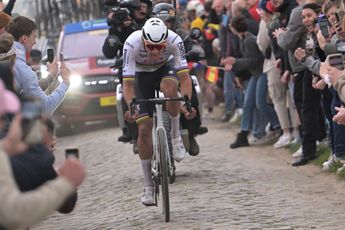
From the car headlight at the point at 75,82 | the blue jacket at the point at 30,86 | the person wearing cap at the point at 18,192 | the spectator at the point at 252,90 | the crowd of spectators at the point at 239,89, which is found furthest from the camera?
the car headlight at the point at 75,82

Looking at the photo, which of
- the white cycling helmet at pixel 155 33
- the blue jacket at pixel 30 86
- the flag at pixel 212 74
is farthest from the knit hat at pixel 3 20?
the flag at pixel 212 74

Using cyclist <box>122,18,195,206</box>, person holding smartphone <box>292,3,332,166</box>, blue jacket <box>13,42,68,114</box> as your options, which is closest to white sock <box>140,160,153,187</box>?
cyclist <box>122,18,195,206</box>

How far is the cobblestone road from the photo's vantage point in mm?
10047

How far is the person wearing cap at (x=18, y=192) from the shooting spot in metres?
4.84

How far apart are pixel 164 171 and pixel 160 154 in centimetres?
25

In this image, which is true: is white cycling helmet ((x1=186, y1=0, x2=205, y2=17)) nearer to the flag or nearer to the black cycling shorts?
the flag

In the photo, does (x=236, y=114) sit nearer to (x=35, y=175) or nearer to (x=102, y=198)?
(x=102, y=198)

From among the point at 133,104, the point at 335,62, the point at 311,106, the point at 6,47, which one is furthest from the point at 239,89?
the point at 335,62

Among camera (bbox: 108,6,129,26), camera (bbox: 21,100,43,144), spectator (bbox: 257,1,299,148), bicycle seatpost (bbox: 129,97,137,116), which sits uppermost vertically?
camera (bbox: 21,100,43,144)

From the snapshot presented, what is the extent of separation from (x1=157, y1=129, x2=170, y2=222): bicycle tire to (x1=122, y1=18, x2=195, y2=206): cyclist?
0.33m

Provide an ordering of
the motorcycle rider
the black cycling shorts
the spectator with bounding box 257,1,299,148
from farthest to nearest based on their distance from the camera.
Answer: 1. the spectator with bounding box 257,1,299,148
2. the motorcycle rider
3. the black cycling shorts

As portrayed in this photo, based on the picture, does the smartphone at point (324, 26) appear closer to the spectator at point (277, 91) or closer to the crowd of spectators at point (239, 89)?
the crowd of spectators at point (239, 89)

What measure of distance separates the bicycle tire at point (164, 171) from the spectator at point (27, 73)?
4.26ft

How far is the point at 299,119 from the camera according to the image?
607 inches
